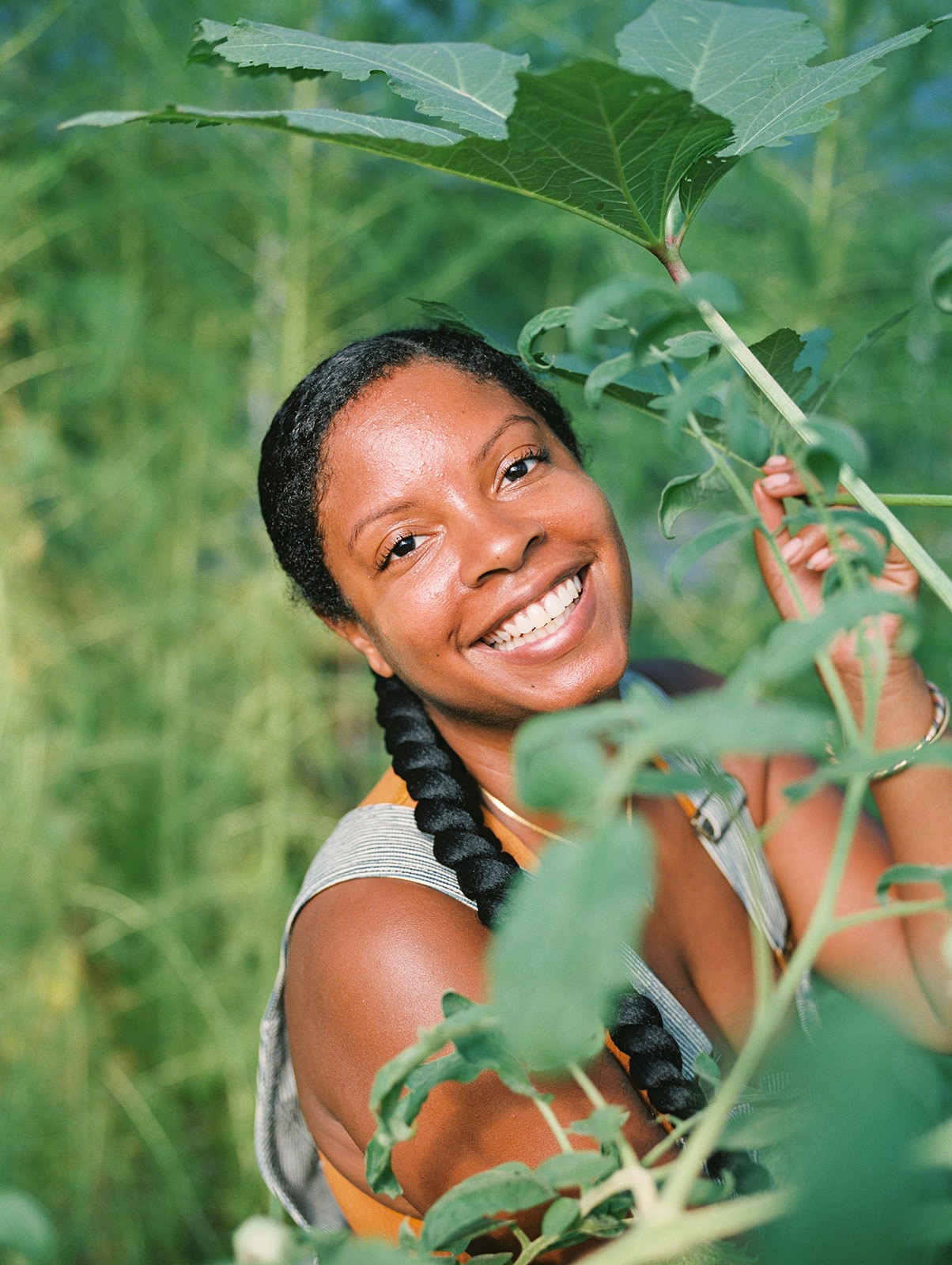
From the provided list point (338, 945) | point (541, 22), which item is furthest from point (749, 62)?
point (541, 22)

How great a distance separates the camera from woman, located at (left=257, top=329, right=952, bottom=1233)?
18.0 inches

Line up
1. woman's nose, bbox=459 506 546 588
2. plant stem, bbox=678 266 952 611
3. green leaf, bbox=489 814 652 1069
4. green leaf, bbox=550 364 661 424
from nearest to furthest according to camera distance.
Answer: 1. green leaf, bbox=489 814 652 1069
2. plant stem, bbox=678 266 952 611
3. green leaf, bbox=550 364 661 424
4. woman's nose, bbox=459 506 546 588

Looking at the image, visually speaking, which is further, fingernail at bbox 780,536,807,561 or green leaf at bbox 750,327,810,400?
fingernail at bbox 780,536,807,561

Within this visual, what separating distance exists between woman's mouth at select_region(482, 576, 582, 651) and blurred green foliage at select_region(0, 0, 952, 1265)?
25.3 inches

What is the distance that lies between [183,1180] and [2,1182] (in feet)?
0.55

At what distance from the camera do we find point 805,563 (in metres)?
0.51

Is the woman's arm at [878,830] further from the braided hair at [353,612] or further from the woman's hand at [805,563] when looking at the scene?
the braided hair at [353,612]

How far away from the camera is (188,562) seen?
4.49 feet

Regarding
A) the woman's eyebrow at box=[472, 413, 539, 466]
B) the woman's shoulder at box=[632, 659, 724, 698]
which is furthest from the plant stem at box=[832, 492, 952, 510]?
the woman's shoulder at box=[632, 659, 724, 698]

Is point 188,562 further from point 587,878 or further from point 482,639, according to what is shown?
point 587,878

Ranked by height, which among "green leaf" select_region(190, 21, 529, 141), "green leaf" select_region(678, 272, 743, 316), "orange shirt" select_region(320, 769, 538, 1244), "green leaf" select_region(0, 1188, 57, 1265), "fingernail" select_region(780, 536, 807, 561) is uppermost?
"green leaf" select_region(190, 21, 529, 141)

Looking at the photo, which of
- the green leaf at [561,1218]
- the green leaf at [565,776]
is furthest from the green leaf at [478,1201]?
the green leaf at [565,776]

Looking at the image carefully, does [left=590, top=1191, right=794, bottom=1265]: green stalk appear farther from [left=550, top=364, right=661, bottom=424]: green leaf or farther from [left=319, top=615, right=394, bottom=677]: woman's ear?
[left=319, top=615, right=394, bottom=677]: woman's ear

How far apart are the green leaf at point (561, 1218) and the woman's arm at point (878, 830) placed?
9.5 inches
